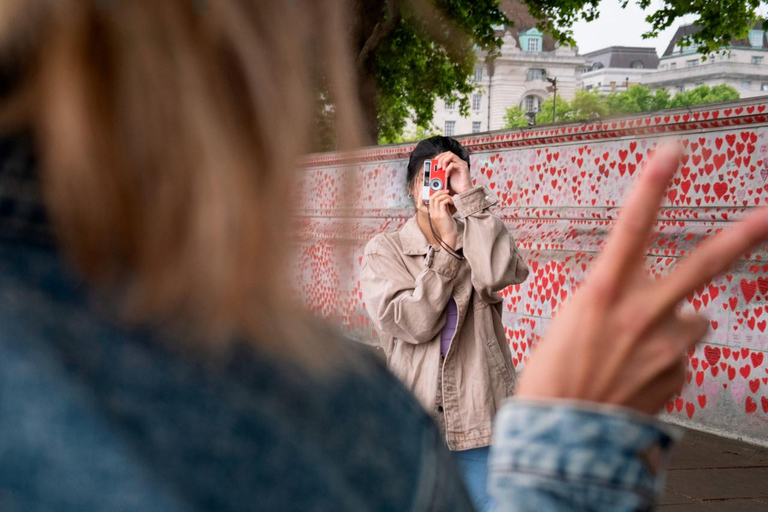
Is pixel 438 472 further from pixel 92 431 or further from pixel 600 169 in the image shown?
pixel 600 169

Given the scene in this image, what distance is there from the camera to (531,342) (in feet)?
30.3

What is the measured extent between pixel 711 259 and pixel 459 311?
9.80 feet

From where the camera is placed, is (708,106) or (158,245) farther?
(708,106)

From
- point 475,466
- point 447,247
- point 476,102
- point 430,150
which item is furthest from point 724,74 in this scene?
point 475,466

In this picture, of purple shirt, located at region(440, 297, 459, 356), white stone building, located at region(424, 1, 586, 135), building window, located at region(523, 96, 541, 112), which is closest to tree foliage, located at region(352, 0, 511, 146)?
purple shirt, located at region(440, 297, 459, 356)

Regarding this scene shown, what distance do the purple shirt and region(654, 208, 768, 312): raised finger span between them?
2900 millimetres

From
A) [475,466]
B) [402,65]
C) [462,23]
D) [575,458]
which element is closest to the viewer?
[575,458]

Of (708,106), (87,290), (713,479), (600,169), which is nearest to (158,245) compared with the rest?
(87,290)

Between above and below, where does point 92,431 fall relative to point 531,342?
above

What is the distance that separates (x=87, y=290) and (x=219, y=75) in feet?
0.51

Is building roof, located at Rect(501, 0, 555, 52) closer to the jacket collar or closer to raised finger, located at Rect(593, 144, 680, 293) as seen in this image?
the jacket collar

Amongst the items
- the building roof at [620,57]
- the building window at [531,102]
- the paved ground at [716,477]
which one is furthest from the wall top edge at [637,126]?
the building roof at [620,57]

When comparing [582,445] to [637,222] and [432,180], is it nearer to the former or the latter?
[637,222]

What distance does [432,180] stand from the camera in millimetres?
4238
